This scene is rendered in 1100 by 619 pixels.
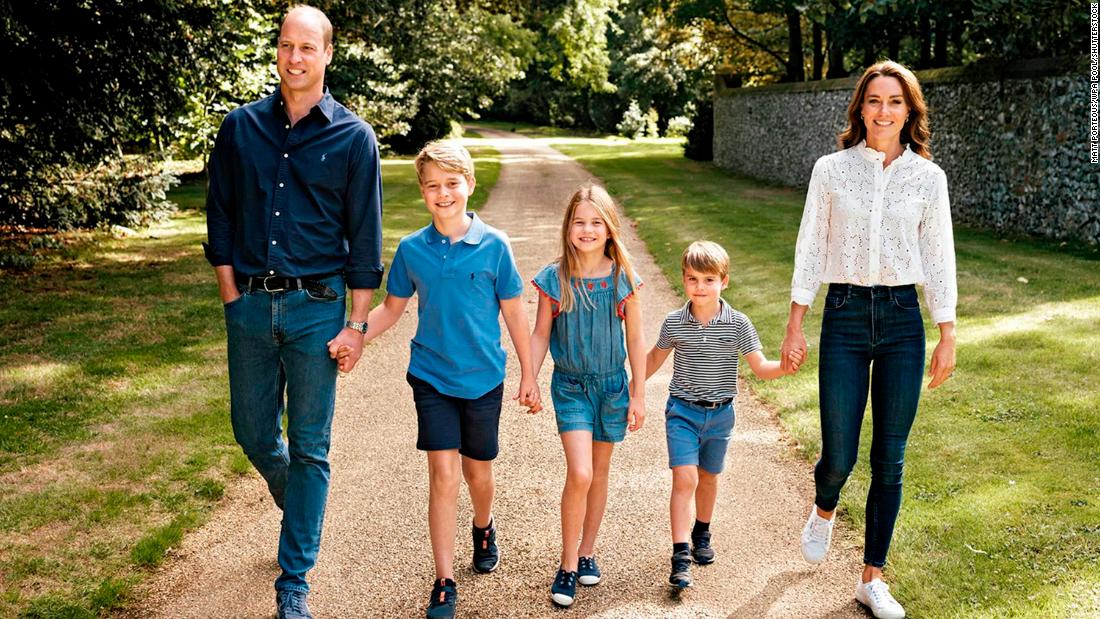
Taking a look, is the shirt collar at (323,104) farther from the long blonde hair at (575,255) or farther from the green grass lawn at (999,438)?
the green grass lawn at (999,438)

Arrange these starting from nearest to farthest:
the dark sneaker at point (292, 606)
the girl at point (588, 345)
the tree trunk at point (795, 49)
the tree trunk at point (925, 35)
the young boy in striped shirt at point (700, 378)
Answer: the dark sneaker at point (292, 606), the girl at point (588, 345), the young boy in striped shirt at point (700, 378), the tree trunk at point (925, 35), the tree trunk at point (795, 49)

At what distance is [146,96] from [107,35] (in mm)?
1099

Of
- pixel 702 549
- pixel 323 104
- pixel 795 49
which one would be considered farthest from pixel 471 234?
pixel 795 49

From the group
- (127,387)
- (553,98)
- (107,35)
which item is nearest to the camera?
(127,387)

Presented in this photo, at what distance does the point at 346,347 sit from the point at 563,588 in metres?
1.34

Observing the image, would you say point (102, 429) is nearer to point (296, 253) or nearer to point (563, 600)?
point (296, 253)

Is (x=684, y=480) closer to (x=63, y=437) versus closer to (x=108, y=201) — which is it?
(x=63, y=437)

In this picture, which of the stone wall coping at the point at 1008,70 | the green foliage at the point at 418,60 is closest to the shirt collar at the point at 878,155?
the stone wall coping at the point at 1008,70

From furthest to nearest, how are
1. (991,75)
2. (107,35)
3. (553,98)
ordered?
(553,98) → (991,75) → (107,35)

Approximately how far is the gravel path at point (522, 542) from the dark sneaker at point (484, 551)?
5cm

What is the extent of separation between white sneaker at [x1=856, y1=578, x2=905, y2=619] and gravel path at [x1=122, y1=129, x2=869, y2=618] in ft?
0.20

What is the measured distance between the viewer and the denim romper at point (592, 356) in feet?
13.9

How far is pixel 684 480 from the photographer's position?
4.32m

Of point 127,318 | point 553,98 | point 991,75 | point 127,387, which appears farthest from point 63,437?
point 553,98
